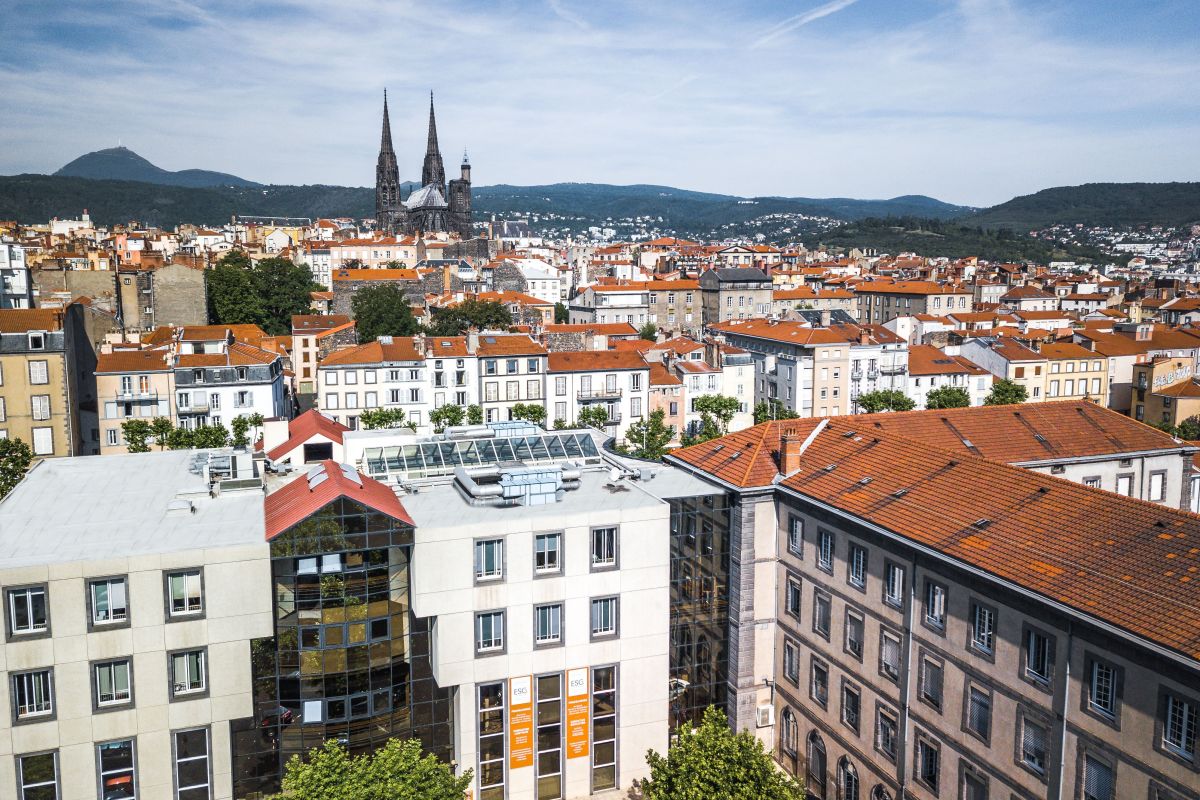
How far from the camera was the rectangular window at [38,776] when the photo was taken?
24422 millimetres

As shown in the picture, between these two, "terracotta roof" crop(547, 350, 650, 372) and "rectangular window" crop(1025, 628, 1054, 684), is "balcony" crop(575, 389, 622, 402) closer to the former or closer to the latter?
"terracotta roof" crop(547, 350, 650, 372)

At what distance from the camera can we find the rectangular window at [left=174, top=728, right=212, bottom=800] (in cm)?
2580

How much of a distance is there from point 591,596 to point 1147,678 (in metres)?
15.7

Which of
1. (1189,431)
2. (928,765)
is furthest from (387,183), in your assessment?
(928,765)

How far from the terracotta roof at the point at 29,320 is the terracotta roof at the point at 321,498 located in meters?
36.0

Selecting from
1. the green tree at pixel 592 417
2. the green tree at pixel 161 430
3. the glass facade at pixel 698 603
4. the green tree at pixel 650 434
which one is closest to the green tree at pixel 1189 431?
the green tree at pixel 650 434

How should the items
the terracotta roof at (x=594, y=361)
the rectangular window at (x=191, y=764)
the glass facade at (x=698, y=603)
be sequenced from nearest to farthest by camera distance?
1. the rectangular window at (x=191, y=764)
2. the glass facade at (x=698, y=603)
3. the terracotta roof at (x=594, y=361)

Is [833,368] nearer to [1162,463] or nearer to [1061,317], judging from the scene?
[1162,463]

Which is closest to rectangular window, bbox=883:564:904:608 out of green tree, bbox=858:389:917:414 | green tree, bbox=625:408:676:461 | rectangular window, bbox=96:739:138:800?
rectangular window, bbox=96:739:138:800

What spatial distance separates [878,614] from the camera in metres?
28.4

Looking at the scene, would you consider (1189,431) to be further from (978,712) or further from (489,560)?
(489,560)

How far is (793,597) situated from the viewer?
3269cm

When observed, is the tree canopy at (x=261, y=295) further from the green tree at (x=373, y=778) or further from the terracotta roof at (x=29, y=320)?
the green tree at (x=373, y=778)

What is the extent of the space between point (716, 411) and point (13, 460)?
46.9 metres
